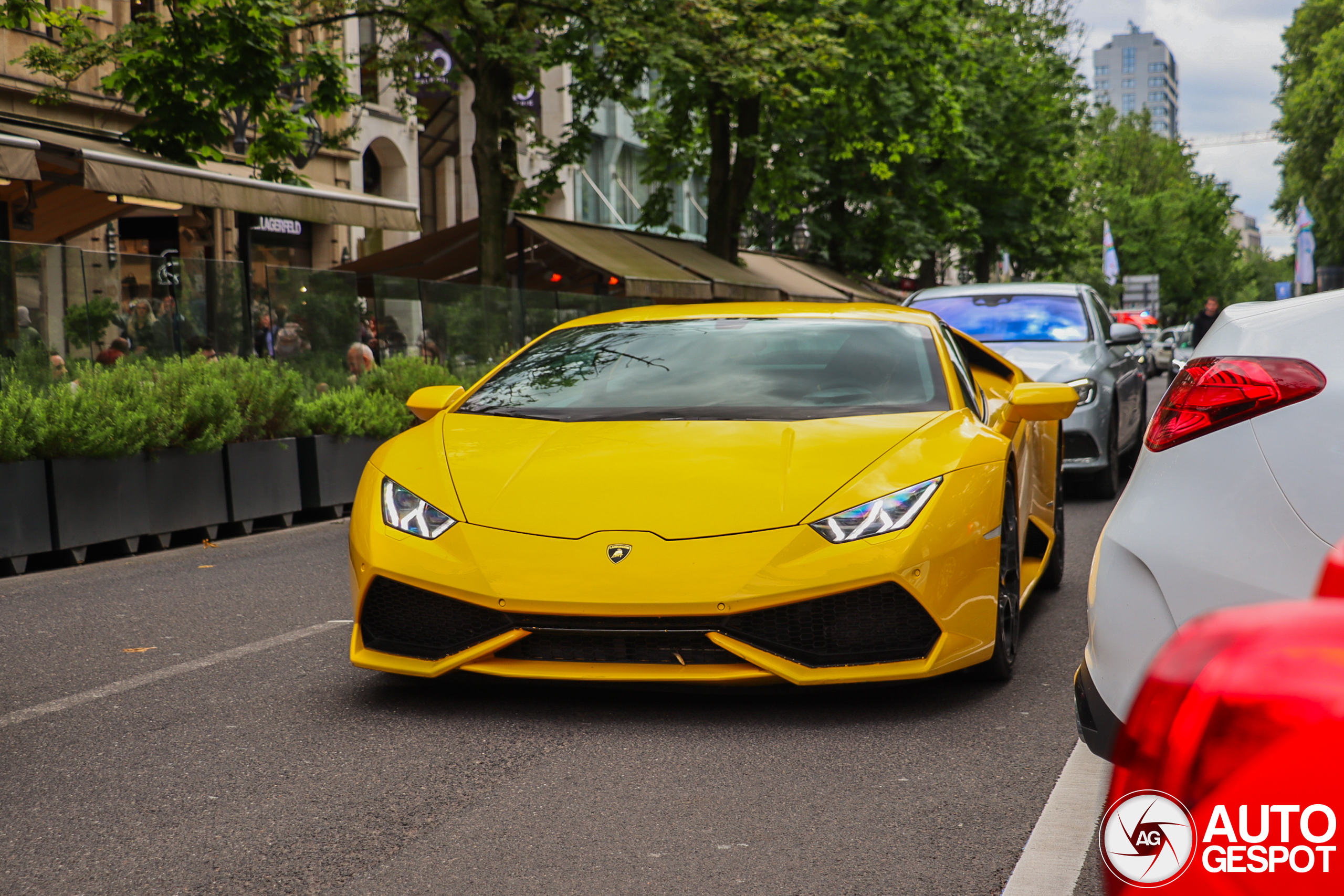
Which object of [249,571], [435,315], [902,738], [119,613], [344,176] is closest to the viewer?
[902,738]

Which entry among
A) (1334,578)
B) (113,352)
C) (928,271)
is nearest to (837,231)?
(928,271)

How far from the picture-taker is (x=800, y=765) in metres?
3.90

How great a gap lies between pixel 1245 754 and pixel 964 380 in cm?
458

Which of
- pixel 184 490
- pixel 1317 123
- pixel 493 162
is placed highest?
pixel 1317 123

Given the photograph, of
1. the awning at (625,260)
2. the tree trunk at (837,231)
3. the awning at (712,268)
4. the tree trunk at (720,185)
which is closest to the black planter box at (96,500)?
the awning at (625,260)

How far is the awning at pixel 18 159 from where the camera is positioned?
11562mm

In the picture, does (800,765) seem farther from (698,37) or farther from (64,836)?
(698,37)

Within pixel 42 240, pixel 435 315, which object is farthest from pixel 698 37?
pixel 42 240

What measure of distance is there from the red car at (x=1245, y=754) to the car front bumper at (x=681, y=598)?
3.04 m

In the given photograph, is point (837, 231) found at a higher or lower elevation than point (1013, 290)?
higher

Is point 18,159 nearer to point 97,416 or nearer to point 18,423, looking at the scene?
point 97,416

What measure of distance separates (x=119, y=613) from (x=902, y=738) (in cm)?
391

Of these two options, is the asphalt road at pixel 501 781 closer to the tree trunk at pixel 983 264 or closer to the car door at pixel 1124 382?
the car door at pixel 1124 382

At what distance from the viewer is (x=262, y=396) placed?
1047 centimetres
